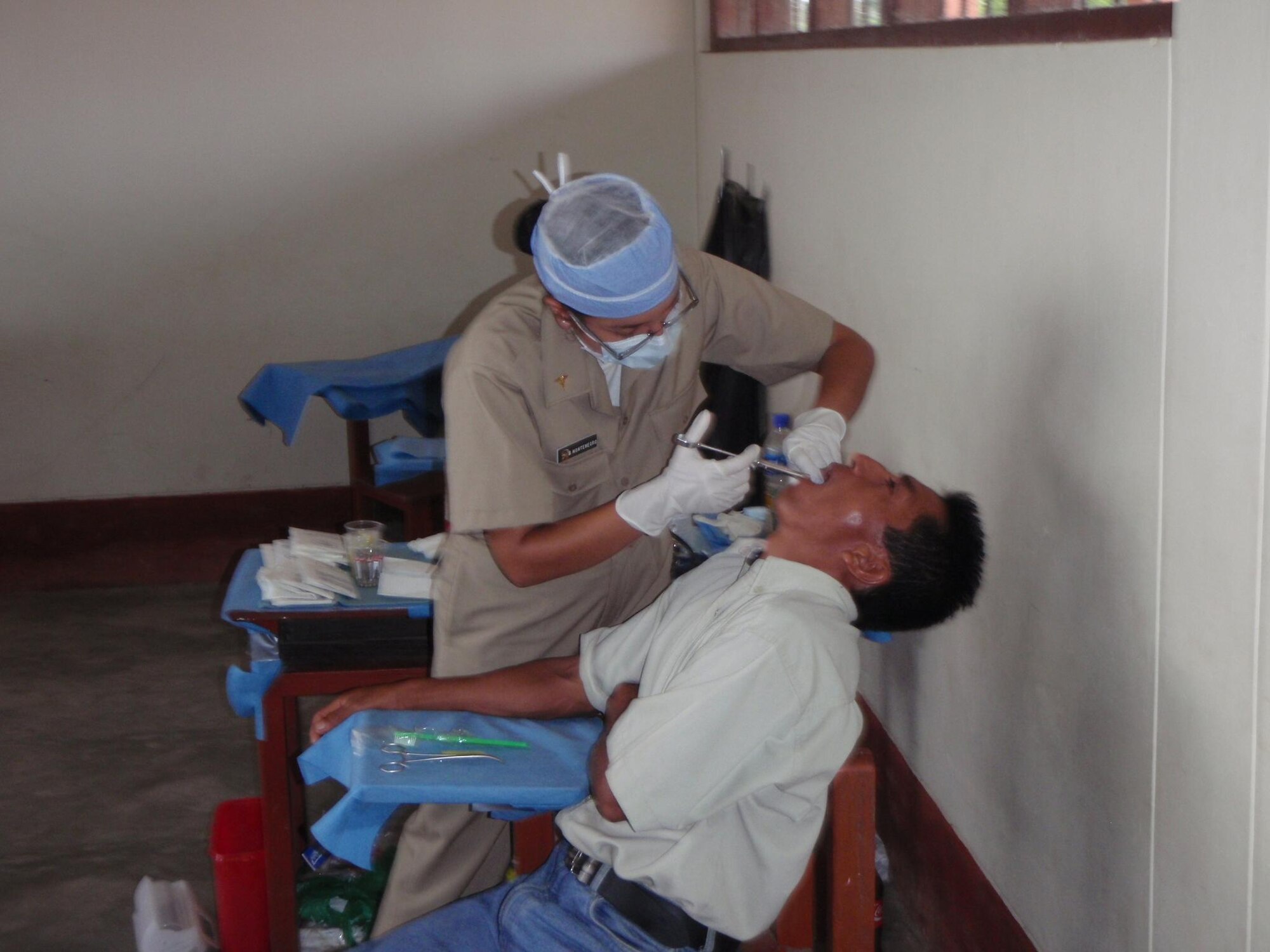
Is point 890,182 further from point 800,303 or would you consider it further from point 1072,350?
point 1072,350

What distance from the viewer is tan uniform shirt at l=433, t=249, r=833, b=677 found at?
5.68 feet

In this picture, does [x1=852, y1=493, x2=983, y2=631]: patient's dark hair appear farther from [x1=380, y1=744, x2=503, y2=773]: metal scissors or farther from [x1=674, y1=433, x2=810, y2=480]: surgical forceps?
[x1=380, y1=744, x2=503, y2=773]: metal scissors

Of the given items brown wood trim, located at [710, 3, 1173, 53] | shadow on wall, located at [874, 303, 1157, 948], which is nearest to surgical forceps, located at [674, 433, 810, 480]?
shadow on wall, located at [874, 303, 1157, 948]

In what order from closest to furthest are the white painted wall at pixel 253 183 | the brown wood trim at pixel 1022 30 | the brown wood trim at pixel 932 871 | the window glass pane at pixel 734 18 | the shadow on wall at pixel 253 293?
the brown wood trim at pixel 1022 30, the brown wood trim at pixel 932 871, the window glass pane at pixel 734 18, the white painted wall at pixel 253 183, the shadow on wall at pixel 253 293

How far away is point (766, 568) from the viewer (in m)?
1.58

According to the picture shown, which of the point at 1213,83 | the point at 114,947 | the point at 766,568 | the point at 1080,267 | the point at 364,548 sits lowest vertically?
the point at 114,947

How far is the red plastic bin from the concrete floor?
0.33 m

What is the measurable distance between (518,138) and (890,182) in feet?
8.43

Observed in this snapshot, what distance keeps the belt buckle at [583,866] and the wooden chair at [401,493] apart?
2.21 m

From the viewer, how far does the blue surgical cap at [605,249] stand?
165 centimetres

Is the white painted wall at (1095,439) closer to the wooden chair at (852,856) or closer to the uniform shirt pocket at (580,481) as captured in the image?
the wooden chair at (852,856)

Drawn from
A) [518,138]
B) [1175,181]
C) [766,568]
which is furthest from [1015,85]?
[518,138]

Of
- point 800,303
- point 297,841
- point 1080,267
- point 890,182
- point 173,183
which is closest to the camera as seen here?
point 1080,267

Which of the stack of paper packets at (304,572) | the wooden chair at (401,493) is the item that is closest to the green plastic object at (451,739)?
the stack of paper packets at (304,572)
